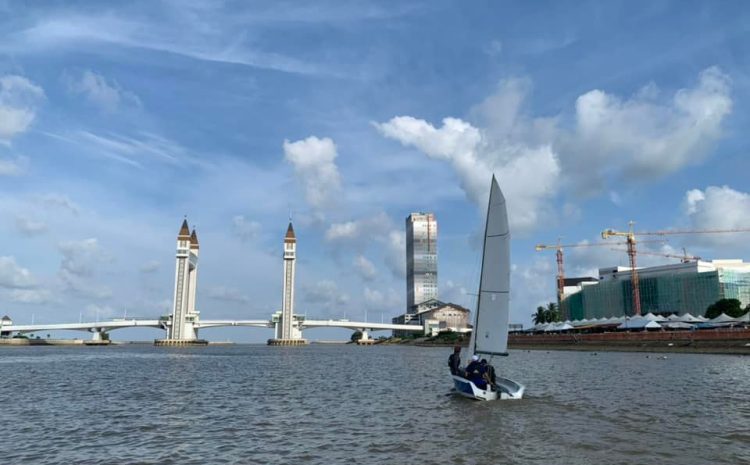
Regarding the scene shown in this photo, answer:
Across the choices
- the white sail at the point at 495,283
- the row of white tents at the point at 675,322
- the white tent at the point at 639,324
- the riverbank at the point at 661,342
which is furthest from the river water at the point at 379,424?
the white tent at the point at 639,324

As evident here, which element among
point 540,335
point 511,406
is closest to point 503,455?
point 511,406

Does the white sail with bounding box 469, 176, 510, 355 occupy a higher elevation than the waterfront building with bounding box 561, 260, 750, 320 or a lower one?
lower

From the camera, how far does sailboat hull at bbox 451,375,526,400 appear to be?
3225 cm

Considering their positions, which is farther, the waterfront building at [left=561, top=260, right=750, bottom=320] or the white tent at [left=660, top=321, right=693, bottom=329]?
the waterfront building at [left=561, top=260, right=750, bottom=320]

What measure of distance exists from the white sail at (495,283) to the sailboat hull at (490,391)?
1.98m

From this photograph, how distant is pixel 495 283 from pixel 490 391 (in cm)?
625

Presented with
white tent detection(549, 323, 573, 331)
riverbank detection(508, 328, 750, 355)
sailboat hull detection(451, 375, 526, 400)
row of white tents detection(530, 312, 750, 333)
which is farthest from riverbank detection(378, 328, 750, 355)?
sailboat hull detection(451, 375, 526, 400)

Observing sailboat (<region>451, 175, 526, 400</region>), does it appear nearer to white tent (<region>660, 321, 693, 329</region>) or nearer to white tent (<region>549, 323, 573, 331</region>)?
white tent (<region>660, 321, 693, 329</region>)

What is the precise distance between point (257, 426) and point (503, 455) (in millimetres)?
11404

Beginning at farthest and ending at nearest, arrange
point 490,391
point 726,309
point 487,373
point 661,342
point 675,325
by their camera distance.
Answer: point 726,309
point 675,325
point 661,342
point 487,373
point 490,391

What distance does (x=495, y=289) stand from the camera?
34812mm

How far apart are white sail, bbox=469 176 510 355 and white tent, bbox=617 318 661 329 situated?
76.2 meters

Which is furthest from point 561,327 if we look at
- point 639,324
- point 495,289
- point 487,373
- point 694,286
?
point 487,373

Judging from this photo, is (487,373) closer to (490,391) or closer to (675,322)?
→ (490,391)
